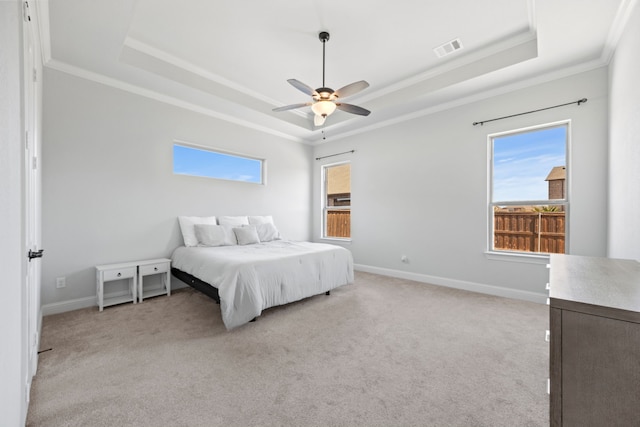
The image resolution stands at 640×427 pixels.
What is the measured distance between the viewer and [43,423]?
4.60ft

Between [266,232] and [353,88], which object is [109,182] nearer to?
[266,232]

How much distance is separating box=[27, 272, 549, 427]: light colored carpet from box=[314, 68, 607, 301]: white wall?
2.74 ft

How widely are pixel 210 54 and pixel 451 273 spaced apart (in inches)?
175

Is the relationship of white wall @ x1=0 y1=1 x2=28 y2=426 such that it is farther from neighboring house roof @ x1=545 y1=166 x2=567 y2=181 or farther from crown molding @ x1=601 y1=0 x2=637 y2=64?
neighboring house roof @ x1=545 y1=166 x2=567 y2=181

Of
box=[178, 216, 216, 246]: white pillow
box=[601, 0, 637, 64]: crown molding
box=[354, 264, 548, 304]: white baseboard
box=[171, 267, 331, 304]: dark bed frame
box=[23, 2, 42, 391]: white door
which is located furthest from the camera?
box=[178, 216, 216, 246]: white pillow

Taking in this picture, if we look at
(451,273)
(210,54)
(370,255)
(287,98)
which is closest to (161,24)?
(210,54)

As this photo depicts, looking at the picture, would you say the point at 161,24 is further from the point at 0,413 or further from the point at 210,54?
the point at 0,413

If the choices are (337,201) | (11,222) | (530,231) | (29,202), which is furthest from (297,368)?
(337,201)

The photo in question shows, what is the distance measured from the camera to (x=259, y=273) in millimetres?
2695

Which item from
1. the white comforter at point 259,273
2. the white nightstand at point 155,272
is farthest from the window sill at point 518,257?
the white nightstand at point 155,272

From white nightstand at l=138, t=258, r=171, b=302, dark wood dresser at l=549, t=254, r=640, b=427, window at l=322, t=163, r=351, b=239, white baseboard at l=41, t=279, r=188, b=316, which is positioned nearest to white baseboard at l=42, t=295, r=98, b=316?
white baseboard at l=41, t=279, r=188, b=316

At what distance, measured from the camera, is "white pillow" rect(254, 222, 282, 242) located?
4.43 meters

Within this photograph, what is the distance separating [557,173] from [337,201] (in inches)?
141

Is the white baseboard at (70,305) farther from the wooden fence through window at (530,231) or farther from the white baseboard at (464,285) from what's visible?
the wooden fence through window at (530,231)
